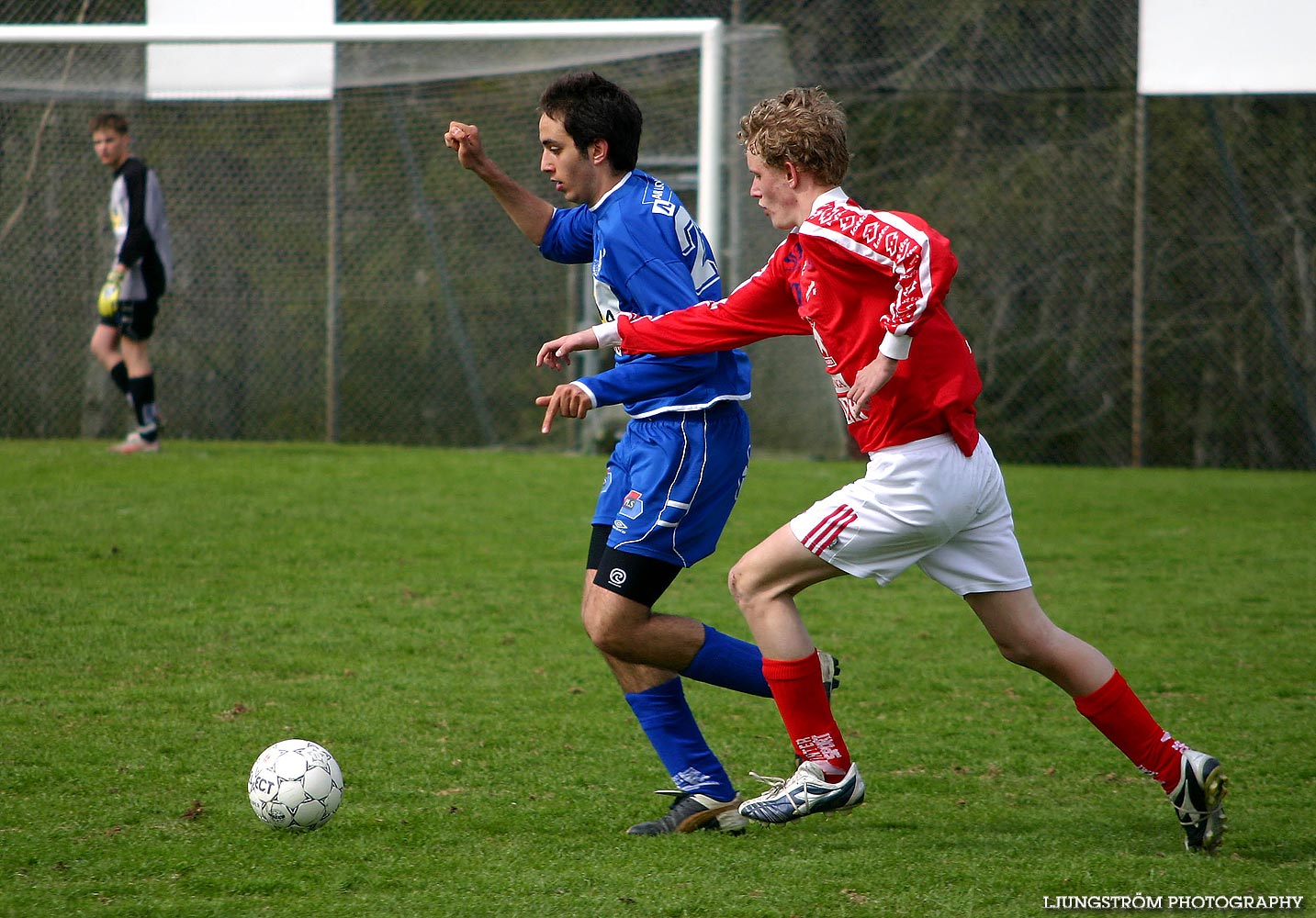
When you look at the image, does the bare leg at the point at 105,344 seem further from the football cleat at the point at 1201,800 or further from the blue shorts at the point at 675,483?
the football cleat at the point at 1201,800

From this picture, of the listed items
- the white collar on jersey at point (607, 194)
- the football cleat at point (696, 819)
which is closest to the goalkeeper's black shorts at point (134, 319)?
the white collar on jersey at point (607, 194)

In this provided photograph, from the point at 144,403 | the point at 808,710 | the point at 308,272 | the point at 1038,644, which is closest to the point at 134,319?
the point at 144,403

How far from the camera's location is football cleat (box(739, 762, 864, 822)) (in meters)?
3.22

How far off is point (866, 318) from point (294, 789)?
177cm

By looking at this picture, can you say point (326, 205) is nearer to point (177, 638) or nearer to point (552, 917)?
point (177, 638)

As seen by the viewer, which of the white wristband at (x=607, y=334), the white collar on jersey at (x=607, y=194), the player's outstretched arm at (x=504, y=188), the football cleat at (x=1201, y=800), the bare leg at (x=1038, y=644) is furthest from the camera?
the player's outstretched arm at (x=504, y=188)

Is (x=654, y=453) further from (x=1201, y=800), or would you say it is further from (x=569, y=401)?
(x=1201, y=800)

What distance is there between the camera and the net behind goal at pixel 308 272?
11906 millimetres

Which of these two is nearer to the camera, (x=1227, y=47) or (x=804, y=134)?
(x=804, y=134)

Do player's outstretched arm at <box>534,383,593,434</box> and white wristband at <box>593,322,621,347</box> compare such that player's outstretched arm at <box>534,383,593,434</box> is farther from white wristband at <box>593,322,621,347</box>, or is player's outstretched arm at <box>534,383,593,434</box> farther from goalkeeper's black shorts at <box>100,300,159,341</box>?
goalkeeper's black shorts at <box>100,300,159,341</box>

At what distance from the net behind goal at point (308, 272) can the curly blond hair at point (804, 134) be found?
27.7 ft

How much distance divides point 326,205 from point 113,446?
126 inches

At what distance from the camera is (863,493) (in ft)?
10.3

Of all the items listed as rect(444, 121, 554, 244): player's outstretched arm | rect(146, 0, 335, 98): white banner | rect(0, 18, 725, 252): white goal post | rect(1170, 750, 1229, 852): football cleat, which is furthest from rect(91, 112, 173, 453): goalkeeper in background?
rect(1170, 750, 1229, 852): football cleat
